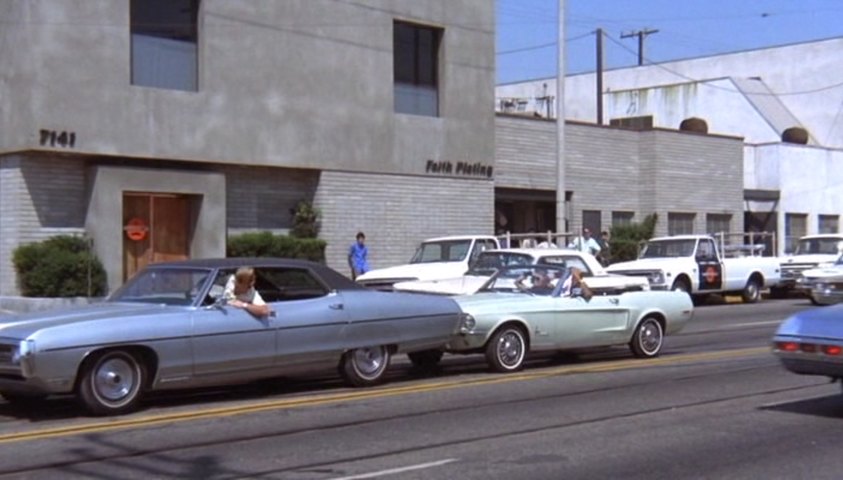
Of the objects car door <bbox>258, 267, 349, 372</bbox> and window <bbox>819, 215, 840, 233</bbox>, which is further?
window <bbox>819, 215, 840, 233</bbox>

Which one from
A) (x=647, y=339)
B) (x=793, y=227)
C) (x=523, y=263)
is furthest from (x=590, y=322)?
(x=793, y=227)

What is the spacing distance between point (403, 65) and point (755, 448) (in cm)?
2127

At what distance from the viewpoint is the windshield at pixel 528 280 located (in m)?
16.2

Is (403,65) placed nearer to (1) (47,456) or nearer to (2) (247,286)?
(2) (247,286)

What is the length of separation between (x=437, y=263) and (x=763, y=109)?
Result: 31.0 m

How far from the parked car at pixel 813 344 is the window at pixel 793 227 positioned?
114 feet

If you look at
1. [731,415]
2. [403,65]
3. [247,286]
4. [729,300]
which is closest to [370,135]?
[403,65]

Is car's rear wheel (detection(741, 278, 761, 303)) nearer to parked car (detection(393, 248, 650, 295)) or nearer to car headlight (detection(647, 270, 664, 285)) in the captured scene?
car headlight (detection(647, 270, 664, 285))

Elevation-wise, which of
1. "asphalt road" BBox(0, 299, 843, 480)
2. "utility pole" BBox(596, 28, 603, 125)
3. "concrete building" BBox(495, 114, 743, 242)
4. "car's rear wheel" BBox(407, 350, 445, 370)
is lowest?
"asphalt road" BBox(0, 299, 843, 480)

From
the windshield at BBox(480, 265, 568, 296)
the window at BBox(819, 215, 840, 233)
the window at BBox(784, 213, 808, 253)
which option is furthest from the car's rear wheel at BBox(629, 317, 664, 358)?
the window at BBox(819, 215, 840, 233)

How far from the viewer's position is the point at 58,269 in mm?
23266

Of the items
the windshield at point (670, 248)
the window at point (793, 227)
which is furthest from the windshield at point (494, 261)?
the window at point (793, 227)

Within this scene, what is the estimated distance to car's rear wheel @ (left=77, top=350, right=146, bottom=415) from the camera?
1164 centimetres

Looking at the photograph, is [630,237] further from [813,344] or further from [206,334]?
[206,334]
